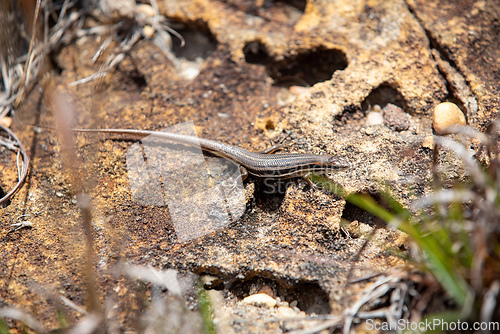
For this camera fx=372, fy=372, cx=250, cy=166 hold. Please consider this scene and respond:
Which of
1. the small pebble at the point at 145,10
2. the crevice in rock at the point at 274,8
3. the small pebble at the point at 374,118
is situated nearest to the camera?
the small pebble at the point at 374,118

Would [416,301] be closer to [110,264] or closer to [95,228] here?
[110,264]

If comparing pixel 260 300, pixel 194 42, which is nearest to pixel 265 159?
pixel 260 300

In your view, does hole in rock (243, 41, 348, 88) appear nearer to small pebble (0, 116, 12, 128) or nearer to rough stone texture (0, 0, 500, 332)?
rough stone texture (0, 0, 500, 332)

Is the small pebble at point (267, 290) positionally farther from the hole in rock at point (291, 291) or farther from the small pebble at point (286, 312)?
the small pebble at point (286, 312)

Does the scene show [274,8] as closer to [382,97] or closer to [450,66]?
[382,97]

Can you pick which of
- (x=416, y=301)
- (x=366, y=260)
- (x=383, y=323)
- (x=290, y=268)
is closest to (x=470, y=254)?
(x=416, y=301)

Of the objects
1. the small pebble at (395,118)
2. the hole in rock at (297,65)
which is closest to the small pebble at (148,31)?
the hole in rock at (297,65)

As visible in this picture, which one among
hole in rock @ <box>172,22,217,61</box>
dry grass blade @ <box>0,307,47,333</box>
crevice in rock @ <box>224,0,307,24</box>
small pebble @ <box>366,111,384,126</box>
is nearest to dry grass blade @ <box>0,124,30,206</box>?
dry grass blade @ <box>0,307,47,333</box>
